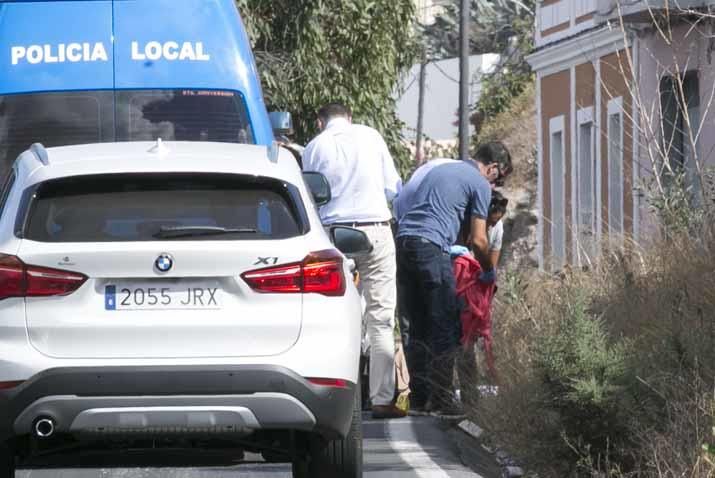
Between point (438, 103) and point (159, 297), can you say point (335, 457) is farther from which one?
point (438, 103)

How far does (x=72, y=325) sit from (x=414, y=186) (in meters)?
5.48

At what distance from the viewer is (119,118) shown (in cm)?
1288

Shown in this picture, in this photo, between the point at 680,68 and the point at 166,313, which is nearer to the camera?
the point at 166,313

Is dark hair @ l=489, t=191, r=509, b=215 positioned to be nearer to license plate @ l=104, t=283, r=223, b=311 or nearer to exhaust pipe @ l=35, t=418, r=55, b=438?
license plate @ l=104, t=283, r=223, b=311

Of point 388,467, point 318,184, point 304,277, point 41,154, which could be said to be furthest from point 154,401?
point 388,467

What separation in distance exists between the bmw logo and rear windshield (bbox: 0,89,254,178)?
4933 mm

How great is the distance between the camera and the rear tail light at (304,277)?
785cm

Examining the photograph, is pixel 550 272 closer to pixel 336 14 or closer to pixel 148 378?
pixel 148 378

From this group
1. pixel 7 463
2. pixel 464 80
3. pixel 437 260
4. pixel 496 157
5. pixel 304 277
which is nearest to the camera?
pixel 304 277

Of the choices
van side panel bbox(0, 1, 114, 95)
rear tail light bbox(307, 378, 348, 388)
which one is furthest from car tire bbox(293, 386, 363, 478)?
van side panel bbox(0, 1, 114, 95)

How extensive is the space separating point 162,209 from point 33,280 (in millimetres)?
630

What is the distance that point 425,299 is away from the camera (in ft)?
41.9

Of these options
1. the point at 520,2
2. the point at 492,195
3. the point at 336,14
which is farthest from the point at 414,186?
the point at 520,2

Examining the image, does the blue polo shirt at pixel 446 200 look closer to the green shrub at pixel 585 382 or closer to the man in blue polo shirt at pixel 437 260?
the man in blue polo shirt at pixel 437 260
